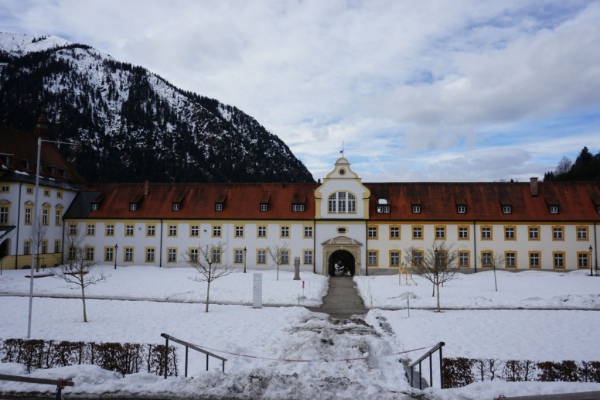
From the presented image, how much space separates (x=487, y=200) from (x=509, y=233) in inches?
154

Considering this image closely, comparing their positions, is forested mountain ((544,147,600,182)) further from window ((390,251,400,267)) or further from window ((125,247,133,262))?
window ((125,247,133,262))

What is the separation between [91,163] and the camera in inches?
5349

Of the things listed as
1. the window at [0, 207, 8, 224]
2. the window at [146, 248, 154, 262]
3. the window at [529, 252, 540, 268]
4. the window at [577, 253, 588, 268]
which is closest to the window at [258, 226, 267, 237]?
the window at [146, 248, 154, 262]

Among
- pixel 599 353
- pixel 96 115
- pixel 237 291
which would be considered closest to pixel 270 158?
pixel 96 115

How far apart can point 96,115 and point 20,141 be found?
140773 mm

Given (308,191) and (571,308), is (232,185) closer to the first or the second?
(308,191)

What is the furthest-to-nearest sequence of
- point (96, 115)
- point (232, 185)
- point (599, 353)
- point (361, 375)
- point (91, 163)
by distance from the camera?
point (96, 115) < point (91, 163) < point (232, 185) < point (599, 353) < point (361, 375)

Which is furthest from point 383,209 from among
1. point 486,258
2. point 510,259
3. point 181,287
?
point 181,287

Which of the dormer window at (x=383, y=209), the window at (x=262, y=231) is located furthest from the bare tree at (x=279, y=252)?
the dormer window at (x=383, y=209)

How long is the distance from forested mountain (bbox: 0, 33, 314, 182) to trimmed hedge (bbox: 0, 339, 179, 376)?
432ft

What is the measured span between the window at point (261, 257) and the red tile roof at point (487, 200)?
11.6 metres

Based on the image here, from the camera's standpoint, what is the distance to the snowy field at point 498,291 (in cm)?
2264

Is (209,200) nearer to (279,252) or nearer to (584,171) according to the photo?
(279,252)

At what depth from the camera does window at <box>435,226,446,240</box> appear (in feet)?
126
